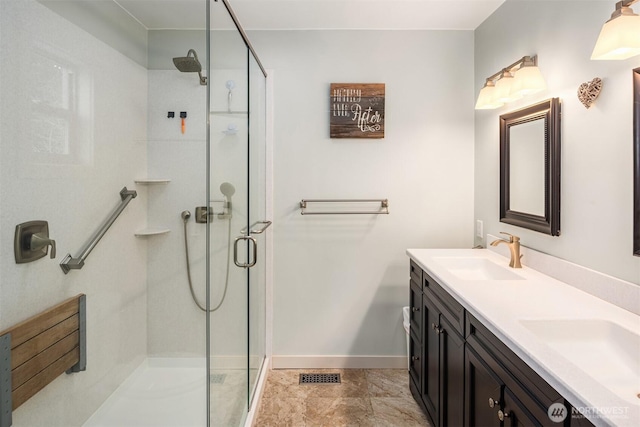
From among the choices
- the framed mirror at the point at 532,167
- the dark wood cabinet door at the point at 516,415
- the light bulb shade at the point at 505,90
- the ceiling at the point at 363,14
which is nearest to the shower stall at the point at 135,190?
the ceiling at the point at 363,14

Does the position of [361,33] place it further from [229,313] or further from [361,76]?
[229,313]

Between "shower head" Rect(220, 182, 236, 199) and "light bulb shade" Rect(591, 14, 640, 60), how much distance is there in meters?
1.51

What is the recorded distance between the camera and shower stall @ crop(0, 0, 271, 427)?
0.95 metres

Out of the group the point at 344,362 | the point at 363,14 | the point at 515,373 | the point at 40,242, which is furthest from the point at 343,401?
the point at 363,14

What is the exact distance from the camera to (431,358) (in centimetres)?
184

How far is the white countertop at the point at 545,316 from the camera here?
711 mm

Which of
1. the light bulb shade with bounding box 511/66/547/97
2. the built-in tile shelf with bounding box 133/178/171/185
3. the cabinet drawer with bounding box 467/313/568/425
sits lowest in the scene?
the cabinet drawer with bounding box 467/313/568/425

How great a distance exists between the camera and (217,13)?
57.6 inches

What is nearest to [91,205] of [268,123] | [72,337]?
[72,337]

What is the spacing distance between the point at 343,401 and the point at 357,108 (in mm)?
1958

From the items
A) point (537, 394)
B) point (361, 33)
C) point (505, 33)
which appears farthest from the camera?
point (361, 33)

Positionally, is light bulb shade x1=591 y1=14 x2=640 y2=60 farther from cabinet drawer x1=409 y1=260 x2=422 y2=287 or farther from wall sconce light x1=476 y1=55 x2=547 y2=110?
cabinet drawer x1=409 y1=260 x2=422 y2=287

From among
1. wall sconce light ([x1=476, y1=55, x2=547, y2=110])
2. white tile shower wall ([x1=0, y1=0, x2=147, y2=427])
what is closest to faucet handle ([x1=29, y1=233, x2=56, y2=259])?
white tile shower wall ([x1=0, y1=0, x2=147, y2=427])

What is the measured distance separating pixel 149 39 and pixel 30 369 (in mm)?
1275
